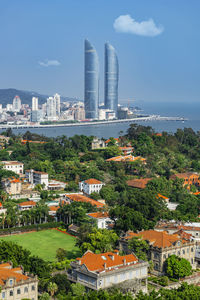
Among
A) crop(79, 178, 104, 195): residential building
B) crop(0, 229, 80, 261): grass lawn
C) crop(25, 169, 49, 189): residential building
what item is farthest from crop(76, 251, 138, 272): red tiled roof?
crop(25, 169, 49, 189): residential building

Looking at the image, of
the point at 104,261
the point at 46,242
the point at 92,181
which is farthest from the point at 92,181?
Answer: the point at 104,261

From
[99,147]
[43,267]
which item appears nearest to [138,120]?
[99,147]

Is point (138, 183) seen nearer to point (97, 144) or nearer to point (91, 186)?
point (91, 186)

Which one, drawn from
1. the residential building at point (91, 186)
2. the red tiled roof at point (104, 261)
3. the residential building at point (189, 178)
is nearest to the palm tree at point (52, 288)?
the red tiled roof at point (104, 261)

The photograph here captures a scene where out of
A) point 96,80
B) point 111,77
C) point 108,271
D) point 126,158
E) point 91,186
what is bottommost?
point 108,271

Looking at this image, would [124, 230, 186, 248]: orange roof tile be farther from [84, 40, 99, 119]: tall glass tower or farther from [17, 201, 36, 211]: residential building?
[84, 40, 99, 119]: tall glass tower

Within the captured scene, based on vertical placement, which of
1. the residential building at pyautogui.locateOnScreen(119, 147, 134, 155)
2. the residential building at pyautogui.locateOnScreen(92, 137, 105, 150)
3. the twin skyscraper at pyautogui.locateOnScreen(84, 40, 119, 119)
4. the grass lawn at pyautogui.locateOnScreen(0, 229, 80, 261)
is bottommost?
the grass lawn at pyautogui.locateOnScreen(0, 229, 80, 261)

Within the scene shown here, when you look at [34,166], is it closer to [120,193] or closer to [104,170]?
[104,170]
